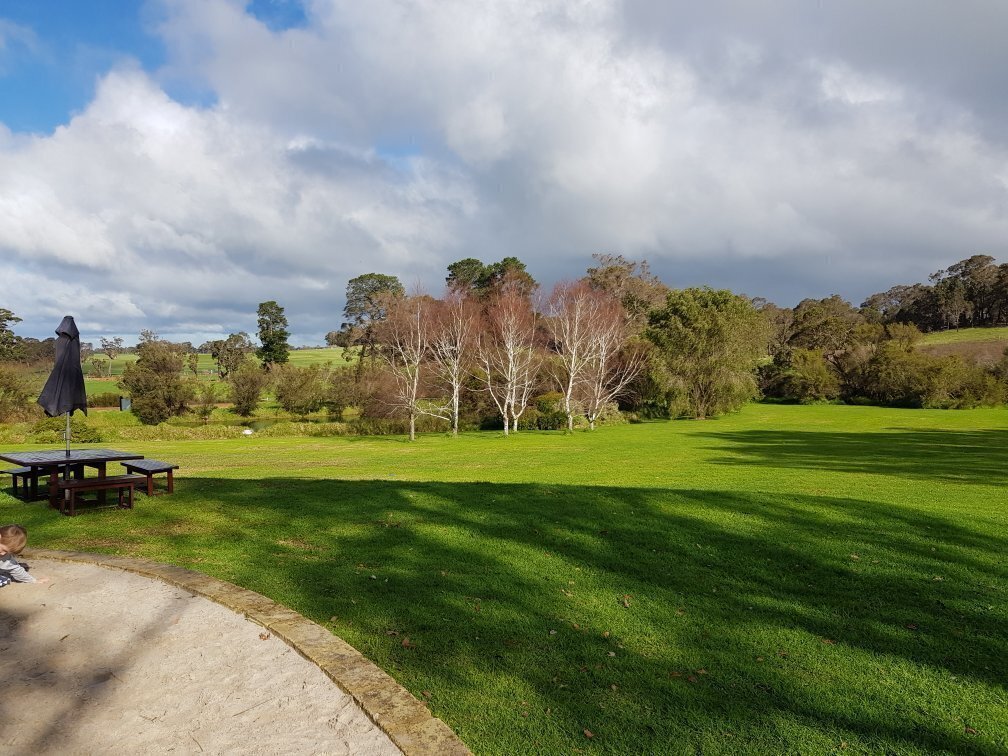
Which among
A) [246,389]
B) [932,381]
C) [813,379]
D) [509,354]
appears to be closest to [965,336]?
[932,381]

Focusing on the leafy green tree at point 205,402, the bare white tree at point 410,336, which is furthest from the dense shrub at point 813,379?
the leafy green tree at point 205,402

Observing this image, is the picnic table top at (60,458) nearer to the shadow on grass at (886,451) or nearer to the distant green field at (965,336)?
the shadow on grass at (886,451)

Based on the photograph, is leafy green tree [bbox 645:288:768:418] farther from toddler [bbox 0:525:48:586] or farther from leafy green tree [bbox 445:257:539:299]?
toddler [bbox 0:525:48:586]

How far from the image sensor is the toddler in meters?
5.88

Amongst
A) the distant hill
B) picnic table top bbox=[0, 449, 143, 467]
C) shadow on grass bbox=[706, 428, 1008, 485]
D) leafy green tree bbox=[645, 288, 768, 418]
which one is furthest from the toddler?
the distant hill

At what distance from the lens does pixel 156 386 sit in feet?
150

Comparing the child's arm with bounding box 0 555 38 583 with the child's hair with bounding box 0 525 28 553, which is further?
the child's hair with bounding box 0 525 28 553

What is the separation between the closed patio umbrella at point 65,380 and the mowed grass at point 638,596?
170 centimetres

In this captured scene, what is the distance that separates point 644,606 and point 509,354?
2958 centimetres

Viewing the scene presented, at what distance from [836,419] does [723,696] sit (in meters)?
42.9

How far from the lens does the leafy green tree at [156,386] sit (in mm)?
45406

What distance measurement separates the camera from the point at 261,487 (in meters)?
11.2

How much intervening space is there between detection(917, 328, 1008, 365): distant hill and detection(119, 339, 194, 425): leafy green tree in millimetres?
68471

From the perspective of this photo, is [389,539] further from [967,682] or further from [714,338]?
[714,338]
